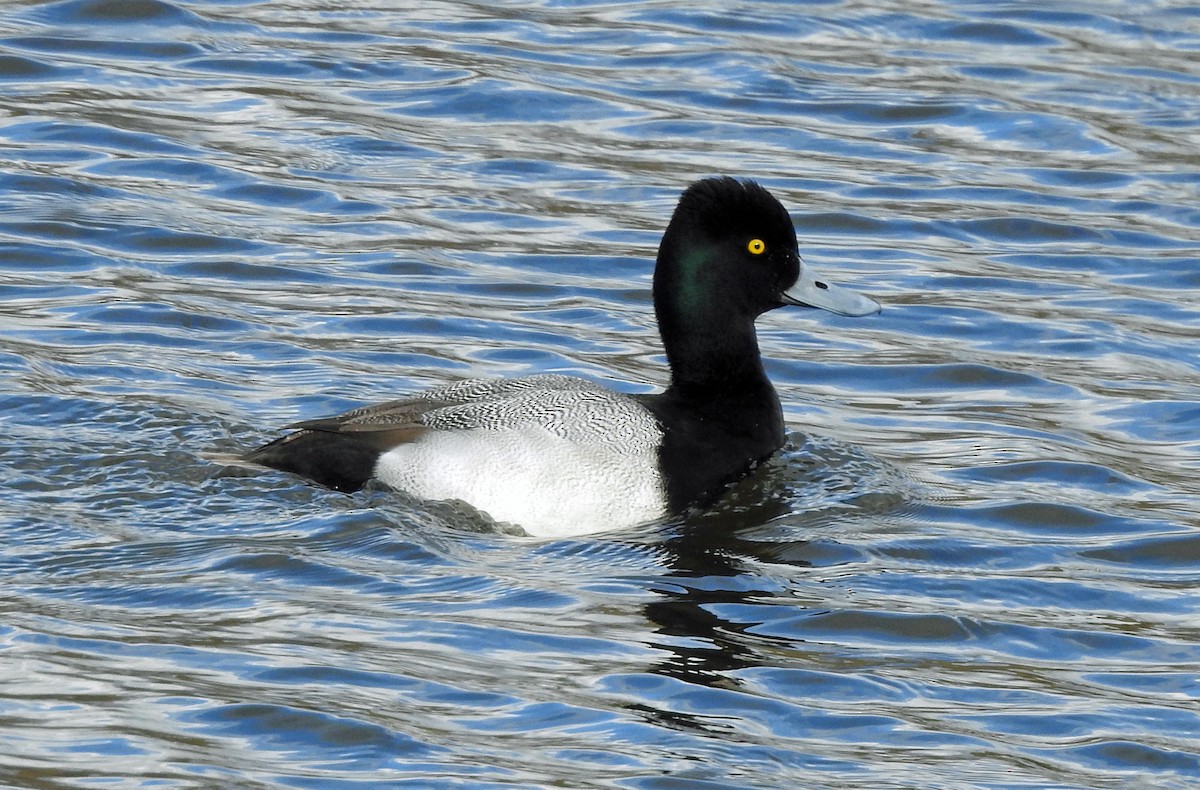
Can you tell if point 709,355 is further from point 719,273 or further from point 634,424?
point 634,424

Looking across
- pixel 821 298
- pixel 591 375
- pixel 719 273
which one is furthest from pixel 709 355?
pixel 591 375

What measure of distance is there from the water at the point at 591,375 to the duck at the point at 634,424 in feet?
0.41

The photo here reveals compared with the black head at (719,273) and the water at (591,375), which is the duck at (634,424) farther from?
the water at (591,375)

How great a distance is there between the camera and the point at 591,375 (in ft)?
32.2

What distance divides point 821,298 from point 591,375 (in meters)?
1.41

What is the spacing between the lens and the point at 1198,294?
11289 mm

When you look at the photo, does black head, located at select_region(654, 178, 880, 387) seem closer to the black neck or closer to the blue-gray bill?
the black neck

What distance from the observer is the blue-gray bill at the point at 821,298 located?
8859 millimetres

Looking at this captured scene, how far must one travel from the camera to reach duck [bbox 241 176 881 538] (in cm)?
779

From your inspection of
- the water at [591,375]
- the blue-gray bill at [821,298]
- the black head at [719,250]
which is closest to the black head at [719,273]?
the black head at [719,250]

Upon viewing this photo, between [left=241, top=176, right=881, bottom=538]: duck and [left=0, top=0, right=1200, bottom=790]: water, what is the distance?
0.41ft

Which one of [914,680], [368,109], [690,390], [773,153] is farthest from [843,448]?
[368,109]

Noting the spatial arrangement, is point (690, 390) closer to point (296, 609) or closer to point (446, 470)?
point (446, 470)

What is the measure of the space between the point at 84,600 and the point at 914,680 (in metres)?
2.72
